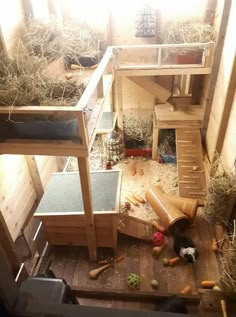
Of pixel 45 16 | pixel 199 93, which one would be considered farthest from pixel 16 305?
pixel 199 93

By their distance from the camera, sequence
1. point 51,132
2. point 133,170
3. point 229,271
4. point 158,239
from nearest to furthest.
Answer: point 229,271 → point 51,132 → point 158,239 → point 133,170

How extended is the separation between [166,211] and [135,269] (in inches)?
26.7

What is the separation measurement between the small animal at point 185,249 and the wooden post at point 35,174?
1.55 m

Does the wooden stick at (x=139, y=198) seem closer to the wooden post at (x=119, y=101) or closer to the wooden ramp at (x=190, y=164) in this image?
the wooden ramp at (x=190, y=164)

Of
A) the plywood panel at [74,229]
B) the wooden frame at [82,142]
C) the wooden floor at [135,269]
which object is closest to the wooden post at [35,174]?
the wooden frame at [82,142]

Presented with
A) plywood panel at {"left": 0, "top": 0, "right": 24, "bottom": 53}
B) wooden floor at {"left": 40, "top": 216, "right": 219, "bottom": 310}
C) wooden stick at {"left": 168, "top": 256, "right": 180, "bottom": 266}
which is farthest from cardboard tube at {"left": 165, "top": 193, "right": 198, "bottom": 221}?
plywood panel at {"left": 0, "top": 0, "right": 24, "bottom": 53}

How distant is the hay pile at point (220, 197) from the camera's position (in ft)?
7.84

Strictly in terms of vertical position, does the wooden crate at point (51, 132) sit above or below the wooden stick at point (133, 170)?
above

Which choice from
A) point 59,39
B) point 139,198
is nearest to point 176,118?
point 139,198

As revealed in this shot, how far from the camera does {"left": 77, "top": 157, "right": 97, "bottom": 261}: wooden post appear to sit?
199 cm

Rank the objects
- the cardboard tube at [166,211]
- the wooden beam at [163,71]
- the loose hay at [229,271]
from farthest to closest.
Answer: the wooden beam at [163,71]
the cardboard tube at [166,211]
the loose hay at [229,271]

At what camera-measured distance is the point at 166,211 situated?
285cm

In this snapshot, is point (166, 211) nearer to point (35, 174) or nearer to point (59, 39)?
point (35, 174)

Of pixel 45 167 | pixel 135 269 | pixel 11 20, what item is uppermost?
pixel 11 20
